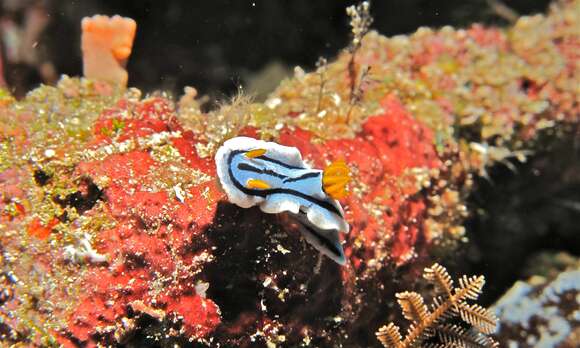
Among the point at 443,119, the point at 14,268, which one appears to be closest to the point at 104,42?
the point at 14,268

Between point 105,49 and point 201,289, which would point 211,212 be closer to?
point 201,289

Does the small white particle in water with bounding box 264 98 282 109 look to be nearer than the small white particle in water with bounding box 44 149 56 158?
No

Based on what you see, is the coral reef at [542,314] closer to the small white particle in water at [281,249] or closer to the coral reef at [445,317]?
the coral reef at [445,317]

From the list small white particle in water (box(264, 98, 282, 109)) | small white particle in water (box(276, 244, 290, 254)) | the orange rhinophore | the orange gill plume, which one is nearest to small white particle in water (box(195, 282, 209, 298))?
small white particle in water (box(276, 244, 290, 254))

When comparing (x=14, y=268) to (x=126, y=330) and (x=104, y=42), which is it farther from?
(x=104, y=42)

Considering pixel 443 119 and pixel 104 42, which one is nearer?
pixel 104 42

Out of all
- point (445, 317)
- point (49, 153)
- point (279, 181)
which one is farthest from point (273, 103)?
point (445, 317)

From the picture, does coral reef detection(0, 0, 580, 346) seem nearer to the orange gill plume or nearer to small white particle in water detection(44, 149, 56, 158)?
small white particle in water detection(44, 149, 56, 158)
